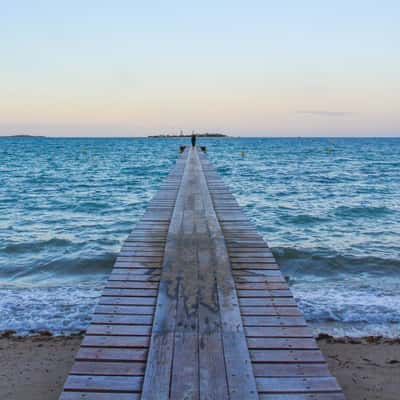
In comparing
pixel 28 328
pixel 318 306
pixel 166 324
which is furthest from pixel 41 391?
pixel 318 306

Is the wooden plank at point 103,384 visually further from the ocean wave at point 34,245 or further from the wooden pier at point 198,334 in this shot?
the ocean wave at point 34,245

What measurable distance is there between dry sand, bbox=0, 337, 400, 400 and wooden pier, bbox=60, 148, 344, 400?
5.24ft

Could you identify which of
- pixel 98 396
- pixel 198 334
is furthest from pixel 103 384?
pixel 198 334

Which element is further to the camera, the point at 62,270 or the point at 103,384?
the point at 62,270

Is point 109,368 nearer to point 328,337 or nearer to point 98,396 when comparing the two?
point 98,396

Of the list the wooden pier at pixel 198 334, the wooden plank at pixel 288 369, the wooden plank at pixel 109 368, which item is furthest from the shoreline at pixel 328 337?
the wooden plank at pixel 109 368

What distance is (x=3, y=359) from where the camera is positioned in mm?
5648

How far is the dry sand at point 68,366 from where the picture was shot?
16.1 ft

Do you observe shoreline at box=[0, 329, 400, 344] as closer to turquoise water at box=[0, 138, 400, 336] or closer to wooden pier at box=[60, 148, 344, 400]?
turquoise water at box=[0, 138, 400, 336]

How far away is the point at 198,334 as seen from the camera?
3.45 m

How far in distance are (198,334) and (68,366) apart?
2.84 metres

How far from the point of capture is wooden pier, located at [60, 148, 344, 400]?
285 centimetres

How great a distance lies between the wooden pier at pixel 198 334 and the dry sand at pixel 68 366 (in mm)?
1597

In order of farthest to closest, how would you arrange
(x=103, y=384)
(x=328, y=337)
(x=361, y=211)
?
(x=361, y=211) → (x=328, y=337) → (x=103, y=384)
